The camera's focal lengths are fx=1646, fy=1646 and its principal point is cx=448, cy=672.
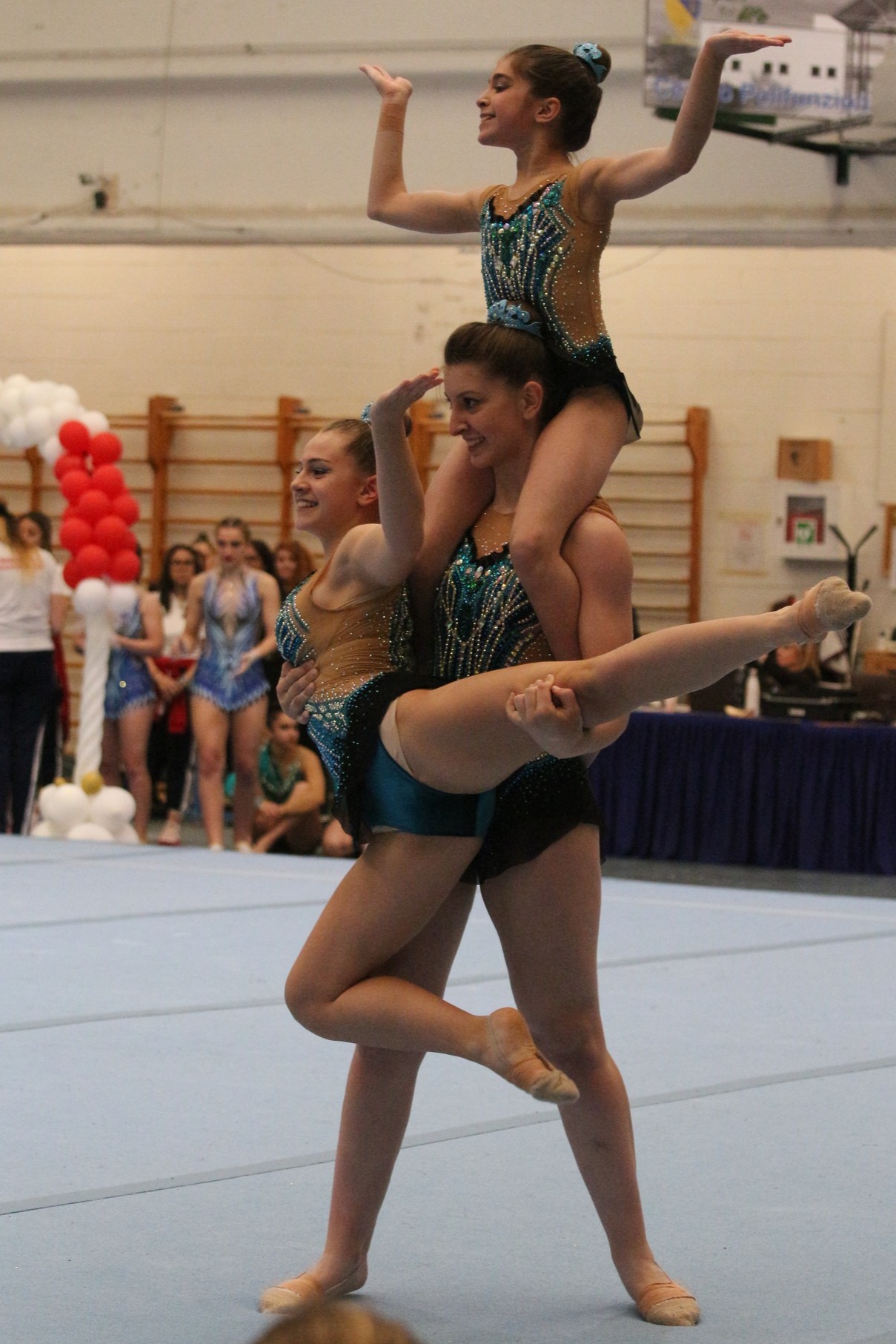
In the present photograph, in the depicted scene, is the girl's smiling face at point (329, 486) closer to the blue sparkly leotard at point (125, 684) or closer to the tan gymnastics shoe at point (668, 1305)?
the tan gymnastics shoe at point (668, 1305)

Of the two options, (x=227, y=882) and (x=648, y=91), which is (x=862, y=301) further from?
(x=227, y=882)

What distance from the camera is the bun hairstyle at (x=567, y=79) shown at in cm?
234

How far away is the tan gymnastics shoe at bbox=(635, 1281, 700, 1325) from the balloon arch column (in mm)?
4813

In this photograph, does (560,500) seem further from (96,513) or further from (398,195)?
(96,513)

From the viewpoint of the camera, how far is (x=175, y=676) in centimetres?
816

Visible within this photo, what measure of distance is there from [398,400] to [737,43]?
0.65 metres

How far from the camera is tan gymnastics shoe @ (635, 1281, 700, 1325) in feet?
7.52

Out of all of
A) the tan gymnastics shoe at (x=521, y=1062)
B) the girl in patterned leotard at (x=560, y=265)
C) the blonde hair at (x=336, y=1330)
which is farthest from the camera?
the girl in patterned leotard at (x=560, y=265)

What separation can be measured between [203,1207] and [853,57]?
21.4 ft

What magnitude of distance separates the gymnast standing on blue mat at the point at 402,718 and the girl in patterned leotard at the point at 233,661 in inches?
167

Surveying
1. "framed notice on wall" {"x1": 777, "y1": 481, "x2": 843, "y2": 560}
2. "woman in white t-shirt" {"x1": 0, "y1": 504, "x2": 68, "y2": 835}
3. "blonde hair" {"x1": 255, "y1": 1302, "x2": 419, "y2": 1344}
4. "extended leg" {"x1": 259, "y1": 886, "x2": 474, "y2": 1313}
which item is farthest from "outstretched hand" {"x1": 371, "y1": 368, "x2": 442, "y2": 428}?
"framed notice on wall" {"x1": 777, "y1": 481, "x2": 843, "y2": 560}

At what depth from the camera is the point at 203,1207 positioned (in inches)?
107

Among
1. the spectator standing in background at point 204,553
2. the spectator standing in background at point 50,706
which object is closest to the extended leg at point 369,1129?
the spectator standing in background at point 50,706

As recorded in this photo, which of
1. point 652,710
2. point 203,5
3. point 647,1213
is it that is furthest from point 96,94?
point 647,1213
